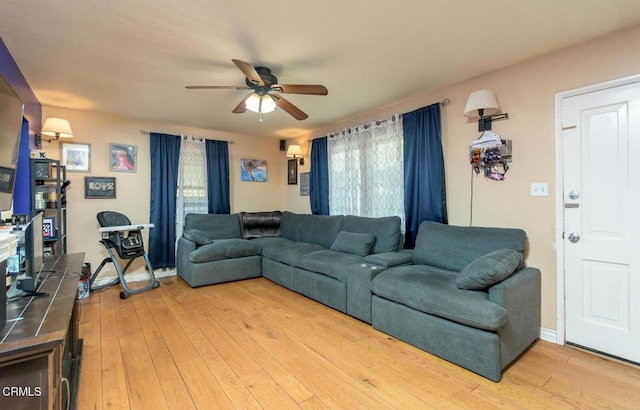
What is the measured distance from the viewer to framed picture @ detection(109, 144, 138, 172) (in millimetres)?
4152

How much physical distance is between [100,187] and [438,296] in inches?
173

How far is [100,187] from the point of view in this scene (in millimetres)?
4066

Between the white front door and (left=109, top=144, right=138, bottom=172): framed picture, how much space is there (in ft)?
16.5

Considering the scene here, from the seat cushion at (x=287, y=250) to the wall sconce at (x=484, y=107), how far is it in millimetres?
2335

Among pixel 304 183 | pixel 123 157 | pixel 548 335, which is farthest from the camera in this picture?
pixel 304 183

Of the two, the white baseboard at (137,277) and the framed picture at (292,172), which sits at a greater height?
the framed picture at (292,172)

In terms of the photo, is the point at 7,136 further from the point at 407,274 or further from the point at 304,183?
the point at 304,183

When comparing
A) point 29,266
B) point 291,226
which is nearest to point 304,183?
point 291,226

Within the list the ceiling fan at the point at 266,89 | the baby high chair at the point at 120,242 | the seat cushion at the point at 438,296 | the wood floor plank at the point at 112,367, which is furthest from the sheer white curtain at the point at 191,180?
the seat cushion at the point at 438,296

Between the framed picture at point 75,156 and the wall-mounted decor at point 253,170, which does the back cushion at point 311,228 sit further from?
the framed picture at point 75,156

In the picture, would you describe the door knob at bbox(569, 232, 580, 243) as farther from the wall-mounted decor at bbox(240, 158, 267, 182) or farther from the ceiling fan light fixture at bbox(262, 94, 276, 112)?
the wall-mounted decor at bbox(240, 158, 267, 182)

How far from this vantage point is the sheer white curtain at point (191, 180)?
461 cm

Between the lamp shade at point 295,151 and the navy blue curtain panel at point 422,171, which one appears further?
the lamp shade at point 295,151

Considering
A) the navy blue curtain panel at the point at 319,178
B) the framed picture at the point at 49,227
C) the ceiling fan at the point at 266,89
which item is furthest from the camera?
the navy blue curtain panel at the point at 319,178
